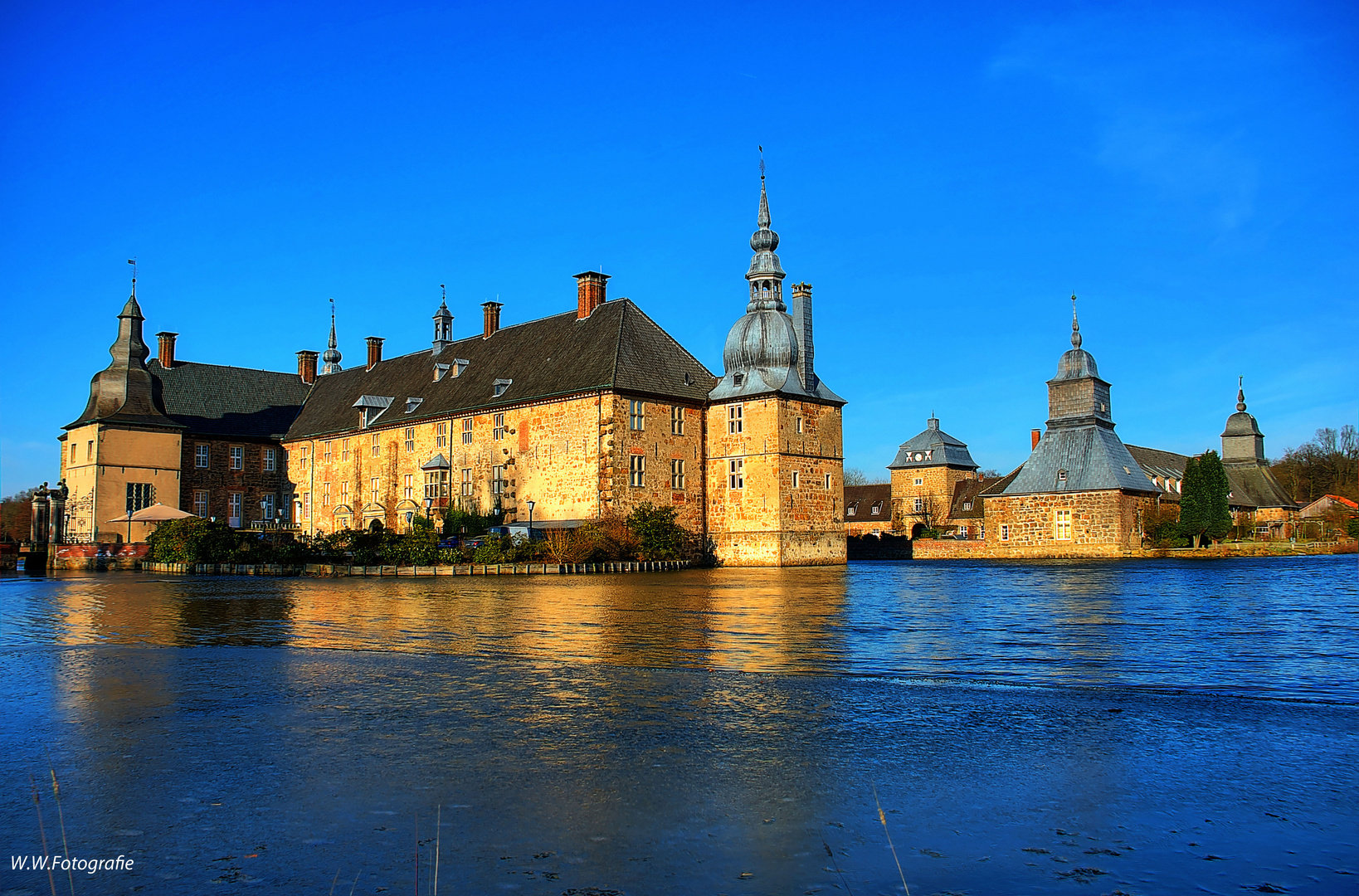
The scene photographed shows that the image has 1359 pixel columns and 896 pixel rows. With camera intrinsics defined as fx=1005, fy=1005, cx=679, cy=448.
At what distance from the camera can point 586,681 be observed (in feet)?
30.8

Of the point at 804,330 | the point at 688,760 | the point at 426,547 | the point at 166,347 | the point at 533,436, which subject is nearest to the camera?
the point at 688,760

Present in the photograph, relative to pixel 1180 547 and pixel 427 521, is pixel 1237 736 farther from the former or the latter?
pixel 1180 547

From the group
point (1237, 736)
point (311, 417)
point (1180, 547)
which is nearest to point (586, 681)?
point (1237, 736)

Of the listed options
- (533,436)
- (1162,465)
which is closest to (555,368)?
(533,436)

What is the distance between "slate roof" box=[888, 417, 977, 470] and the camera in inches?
3327

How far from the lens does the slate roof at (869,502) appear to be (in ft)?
290

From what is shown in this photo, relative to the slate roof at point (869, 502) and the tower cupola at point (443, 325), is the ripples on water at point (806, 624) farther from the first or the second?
the slate roof at point (869, 502)

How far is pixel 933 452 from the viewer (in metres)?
85.1

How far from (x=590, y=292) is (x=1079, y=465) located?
29.9 meters

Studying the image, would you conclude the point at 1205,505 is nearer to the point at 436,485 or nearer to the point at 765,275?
the point at 765,275

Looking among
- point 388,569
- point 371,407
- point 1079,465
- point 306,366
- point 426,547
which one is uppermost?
point 306,366

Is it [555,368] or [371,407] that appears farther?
[371,407]

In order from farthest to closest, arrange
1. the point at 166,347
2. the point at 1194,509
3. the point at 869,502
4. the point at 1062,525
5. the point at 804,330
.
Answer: the point at 869,502
the point at 166,347
the point at 1062,525
the point at 1194,509
the point at 804,330

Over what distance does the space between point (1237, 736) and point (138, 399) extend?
199 ft
